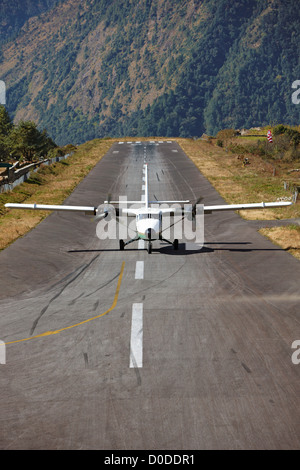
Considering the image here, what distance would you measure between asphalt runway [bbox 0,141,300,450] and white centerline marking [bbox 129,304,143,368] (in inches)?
3.0

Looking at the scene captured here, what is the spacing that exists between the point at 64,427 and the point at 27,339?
6.53 metres

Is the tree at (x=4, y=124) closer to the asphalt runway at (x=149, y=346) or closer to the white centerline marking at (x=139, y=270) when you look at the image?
the asphalt runway at (x=149, y=346)

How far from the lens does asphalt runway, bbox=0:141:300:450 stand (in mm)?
14352

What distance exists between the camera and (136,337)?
20344mm

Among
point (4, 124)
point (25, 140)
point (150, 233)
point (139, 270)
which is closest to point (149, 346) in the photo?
point (139, 270)

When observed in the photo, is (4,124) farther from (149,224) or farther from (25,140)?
(149,224)

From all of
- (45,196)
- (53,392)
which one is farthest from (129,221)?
(53,392)

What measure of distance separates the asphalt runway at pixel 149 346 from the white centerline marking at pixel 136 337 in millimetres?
77

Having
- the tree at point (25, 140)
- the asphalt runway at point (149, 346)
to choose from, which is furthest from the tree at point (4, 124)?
the asphalt runway at point (149, 346)

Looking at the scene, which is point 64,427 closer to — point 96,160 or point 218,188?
point 218,188

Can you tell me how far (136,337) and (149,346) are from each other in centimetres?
100

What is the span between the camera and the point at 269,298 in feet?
81.2


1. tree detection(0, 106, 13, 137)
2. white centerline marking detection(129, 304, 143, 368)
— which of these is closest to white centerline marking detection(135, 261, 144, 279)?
white centerline marking detection(129, 304, 143, 368)

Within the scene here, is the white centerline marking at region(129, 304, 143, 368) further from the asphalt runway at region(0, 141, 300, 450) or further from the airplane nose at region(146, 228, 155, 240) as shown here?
the airplane nose at region(146, 228, 155, 240)
